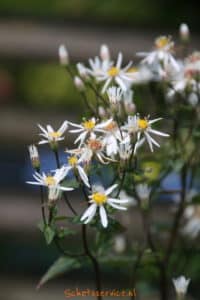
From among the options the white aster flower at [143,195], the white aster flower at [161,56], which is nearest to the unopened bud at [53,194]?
the white aster flower at [143,195]

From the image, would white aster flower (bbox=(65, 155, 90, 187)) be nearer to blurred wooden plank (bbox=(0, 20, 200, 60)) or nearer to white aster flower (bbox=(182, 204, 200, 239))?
white aster flower (bbox=(182, 204, 200, 239))

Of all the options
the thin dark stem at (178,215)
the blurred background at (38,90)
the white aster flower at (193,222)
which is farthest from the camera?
the blurred background at (38,90)

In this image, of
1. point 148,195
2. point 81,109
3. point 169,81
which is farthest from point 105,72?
point 81,109

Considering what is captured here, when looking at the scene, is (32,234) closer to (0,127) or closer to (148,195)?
(0,127)

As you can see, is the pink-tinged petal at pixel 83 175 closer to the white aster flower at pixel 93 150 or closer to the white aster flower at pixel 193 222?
the white aster flower at pixel 93 150

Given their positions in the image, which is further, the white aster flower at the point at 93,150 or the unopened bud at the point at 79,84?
the unopened bud at the point at 79,84

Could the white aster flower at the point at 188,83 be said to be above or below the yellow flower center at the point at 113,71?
below

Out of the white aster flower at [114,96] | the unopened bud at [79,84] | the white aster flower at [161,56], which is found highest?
the white aster flower at [161,56]

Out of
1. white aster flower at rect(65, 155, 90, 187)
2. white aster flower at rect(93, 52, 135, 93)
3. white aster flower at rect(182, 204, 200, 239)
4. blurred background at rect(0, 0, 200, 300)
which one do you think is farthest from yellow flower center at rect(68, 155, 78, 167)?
blurred background at rect(0, 0, 200, 300)
